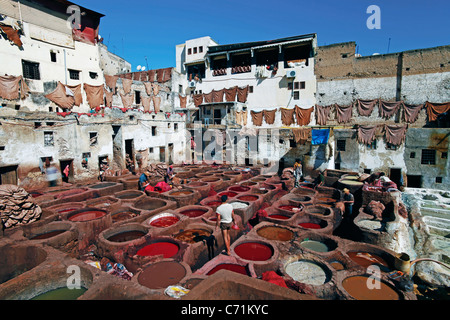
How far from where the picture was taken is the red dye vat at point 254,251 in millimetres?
7770

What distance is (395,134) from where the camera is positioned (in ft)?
69.6

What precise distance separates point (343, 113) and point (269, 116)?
776 centimetres

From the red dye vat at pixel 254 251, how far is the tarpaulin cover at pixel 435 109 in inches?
983

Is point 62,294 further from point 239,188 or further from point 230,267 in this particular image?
point 239,188

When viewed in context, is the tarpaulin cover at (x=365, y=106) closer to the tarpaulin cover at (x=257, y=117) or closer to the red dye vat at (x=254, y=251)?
the tarpaulin cover at (x=257, y=117)

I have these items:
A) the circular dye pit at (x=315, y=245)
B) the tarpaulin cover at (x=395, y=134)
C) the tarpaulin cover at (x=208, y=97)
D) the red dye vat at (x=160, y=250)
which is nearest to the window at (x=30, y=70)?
the tarpaulin cover at (x=208, y=97)

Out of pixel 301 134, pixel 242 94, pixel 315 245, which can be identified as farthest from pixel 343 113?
pixel 315 245

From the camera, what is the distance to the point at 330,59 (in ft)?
91.0

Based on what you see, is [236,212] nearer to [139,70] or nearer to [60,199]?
[60,199]

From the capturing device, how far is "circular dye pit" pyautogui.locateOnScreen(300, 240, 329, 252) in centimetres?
859

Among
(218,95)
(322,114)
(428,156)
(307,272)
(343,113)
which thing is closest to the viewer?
(307,272)

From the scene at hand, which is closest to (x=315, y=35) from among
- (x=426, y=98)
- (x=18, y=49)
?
(x=426, y=98)

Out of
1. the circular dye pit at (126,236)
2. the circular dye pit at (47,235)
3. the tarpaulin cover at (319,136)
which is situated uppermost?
the tarpaulin cover at (319,136)

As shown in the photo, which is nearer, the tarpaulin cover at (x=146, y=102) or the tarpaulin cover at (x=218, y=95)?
the tarpaulin cover at (x=146, y=102)
